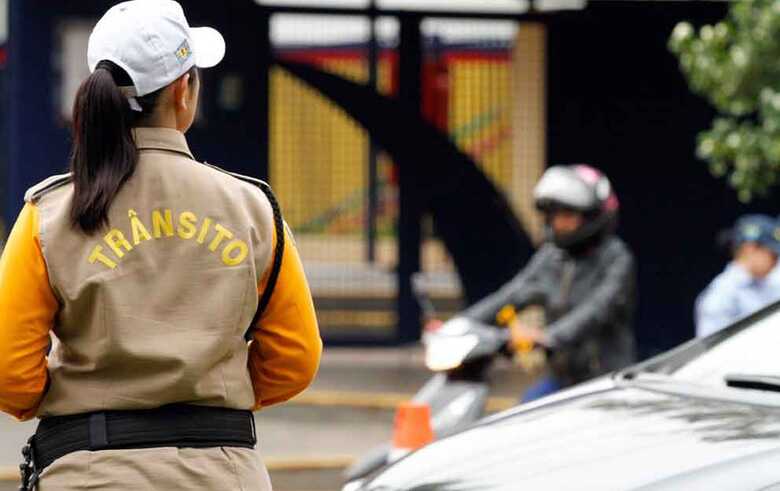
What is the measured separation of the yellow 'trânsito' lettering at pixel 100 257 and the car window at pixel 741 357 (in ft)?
7.10

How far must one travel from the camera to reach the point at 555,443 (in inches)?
160

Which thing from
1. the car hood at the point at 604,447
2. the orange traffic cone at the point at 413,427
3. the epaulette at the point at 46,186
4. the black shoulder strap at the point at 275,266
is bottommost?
the orange traffic cone at the point at 413,427

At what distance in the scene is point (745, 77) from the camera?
924 centimetres

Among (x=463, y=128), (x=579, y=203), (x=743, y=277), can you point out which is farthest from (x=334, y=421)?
(x=579, y=203)

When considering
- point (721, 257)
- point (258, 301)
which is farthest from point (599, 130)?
point (258, 301)

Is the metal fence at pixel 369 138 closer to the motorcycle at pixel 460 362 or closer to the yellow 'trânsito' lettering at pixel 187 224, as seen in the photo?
the motorcycle at pixel 460 362

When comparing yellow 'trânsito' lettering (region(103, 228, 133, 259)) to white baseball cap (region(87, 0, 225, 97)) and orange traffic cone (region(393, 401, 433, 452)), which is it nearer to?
white baseball cap (region(87, 0, 225, 97))

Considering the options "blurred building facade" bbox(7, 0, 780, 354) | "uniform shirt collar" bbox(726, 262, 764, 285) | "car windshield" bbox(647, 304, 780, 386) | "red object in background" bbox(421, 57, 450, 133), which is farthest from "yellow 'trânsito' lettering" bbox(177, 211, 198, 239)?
"red object in background" bbox(421, 57, 450, 133)

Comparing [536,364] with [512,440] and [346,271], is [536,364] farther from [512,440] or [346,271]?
[512,440]

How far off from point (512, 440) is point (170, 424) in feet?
4.78

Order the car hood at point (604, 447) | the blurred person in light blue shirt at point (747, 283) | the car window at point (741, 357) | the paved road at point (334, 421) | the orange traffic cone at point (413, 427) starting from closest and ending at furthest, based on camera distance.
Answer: the car hood at point (604, 447), the car window at point (741, 357), the orange traffic cone at point (413, 427), the blurred person in light blue shirt at point (747, 283), the paved road at point (334, 421)

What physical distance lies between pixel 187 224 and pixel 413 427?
10.8ft

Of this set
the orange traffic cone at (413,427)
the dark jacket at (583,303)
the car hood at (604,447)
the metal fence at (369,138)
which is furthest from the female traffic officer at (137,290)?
the metal fence at (369,138)

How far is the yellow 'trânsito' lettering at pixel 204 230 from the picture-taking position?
2977mm
